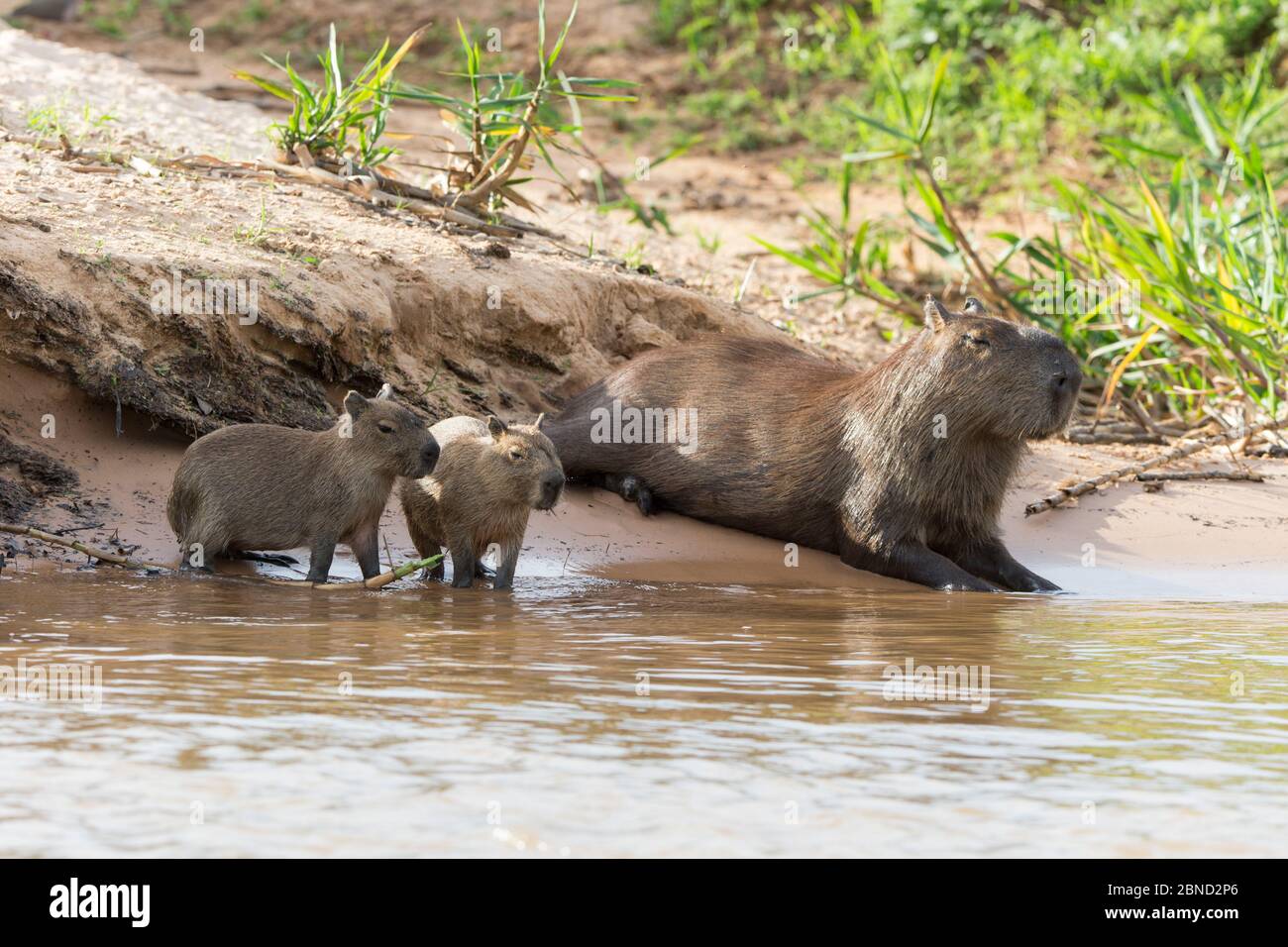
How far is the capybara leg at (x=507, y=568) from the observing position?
5.40 metres

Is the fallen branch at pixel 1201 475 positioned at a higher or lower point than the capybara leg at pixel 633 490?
higher

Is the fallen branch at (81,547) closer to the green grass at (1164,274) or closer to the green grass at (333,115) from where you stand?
Answer: the green grass at (333,115)

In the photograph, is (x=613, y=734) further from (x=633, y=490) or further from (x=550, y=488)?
(x=633, y=490)

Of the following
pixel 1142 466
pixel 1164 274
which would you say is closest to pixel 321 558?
pixel 1142 466

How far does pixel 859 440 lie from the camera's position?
6156 millimetres

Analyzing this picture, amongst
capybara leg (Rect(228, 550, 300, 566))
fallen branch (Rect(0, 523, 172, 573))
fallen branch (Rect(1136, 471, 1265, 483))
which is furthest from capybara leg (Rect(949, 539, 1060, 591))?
fallen branch (Rect(0, 523, 172, 573))

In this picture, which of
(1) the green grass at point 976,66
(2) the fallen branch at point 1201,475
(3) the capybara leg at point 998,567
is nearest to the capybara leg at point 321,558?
(3) the capybara leg at point 998,567

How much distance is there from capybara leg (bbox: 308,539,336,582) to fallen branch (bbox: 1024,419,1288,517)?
9.47 feet

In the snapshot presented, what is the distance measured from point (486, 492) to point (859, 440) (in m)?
1.55

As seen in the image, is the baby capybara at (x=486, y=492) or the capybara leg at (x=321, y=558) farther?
the baby capybara at (x=486, y=492)

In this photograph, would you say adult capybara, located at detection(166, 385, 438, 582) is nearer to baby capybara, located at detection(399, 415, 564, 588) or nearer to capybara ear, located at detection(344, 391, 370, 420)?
capybara ear, located at detection(344, 391, 370, 420)

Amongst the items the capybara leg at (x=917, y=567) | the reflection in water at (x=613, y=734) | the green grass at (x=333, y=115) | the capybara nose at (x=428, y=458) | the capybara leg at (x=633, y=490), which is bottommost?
the reflection in water at (x=613, y=734)
